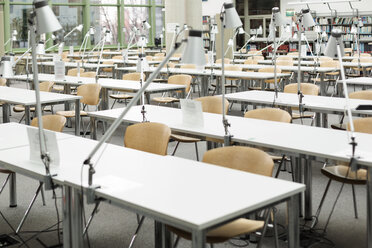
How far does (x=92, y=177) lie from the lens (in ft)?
8.41

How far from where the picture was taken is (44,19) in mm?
2529

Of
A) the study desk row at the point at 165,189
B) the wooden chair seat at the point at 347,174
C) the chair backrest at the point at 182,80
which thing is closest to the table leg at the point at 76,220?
the study desk row at the point at 165,189

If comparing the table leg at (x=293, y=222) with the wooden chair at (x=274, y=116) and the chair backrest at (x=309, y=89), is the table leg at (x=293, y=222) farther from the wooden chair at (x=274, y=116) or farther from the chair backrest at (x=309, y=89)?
the chair backrest at (x=309, y=89)

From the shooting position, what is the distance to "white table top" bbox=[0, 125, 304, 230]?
210 cm

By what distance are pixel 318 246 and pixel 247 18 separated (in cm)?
1492

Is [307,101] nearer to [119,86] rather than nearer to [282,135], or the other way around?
[282,135]

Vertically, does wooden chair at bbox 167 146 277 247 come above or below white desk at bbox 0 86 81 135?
below

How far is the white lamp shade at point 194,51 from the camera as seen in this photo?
7.36ft

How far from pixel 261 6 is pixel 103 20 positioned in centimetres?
501

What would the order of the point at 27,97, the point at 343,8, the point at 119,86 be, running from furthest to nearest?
the point at 343,8 < the point at 119,86 < the point at 27,97

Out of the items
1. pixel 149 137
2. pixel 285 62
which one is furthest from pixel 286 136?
pixel 285 62

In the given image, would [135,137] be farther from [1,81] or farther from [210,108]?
[1,81]

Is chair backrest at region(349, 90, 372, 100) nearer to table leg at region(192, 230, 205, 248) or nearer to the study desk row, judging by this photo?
the study desk row

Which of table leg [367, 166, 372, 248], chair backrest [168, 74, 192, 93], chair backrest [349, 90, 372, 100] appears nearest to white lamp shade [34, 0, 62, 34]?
table leg [367, 166, 372, 248]
